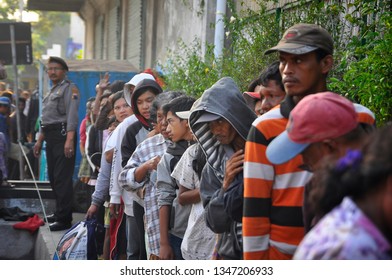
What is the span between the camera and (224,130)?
450 cm

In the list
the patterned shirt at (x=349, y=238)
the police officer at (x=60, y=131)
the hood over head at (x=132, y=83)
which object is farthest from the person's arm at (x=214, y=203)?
the police officer at (x=60, y=131)

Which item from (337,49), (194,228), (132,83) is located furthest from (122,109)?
(194,228)

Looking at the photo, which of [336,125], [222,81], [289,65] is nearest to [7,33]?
[222,81]

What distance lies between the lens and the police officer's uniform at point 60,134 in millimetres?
10562

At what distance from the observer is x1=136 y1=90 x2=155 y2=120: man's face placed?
692 centimetres

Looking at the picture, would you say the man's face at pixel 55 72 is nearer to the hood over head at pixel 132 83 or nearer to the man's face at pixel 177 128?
the hood over head at pixel 132 83

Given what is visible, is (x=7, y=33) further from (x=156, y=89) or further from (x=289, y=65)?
(x=289, y=65)

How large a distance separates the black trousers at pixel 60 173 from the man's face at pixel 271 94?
628cm

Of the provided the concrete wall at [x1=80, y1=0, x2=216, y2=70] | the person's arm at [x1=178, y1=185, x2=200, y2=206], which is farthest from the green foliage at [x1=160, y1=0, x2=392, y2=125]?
the concrete wall at [x1=80, y1=0, x2=216, y2=70]

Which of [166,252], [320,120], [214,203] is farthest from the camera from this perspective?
[166,252]

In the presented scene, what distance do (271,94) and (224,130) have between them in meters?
0.31

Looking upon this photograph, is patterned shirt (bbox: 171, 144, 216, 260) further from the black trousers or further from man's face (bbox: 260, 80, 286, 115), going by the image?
the black trousers

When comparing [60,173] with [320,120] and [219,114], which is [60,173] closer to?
[219,114]
